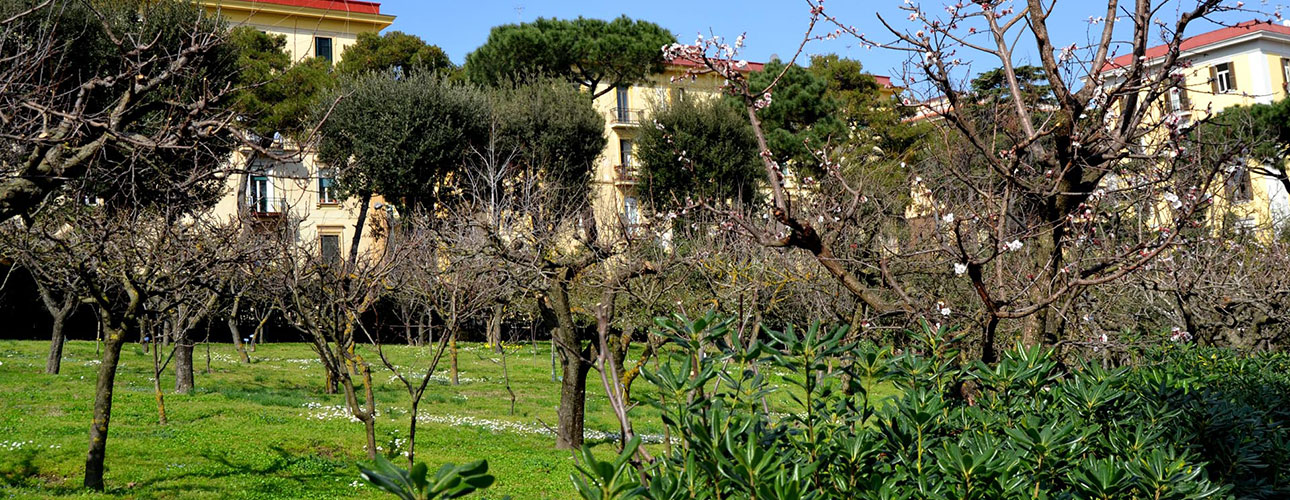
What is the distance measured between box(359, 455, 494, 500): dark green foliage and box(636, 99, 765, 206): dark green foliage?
26.9 metres

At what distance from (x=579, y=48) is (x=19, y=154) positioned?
91.4ft

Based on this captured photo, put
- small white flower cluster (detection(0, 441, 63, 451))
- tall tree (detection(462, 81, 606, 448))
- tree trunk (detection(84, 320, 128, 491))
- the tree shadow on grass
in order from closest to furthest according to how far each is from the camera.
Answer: tree trunk (detection(84, 320, 128, 491)), the tree shadow on grass, small white flower cluster (detection(0, 441, 63, 451)), tall tree (detection(462, 81, 606, 448))

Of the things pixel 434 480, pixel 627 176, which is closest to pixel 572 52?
pixel 627 176

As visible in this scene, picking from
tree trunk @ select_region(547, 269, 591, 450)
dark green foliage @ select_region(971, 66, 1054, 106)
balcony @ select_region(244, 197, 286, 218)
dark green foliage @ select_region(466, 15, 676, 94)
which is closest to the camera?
dark green foliage @ select_region(971, 66, 1054, 106)

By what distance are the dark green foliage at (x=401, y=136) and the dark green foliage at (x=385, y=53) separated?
6.38 meters

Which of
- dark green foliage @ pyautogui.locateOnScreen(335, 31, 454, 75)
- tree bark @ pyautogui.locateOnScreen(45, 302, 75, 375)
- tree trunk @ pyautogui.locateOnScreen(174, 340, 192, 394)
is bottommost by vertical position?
tree trunk @ pyautogui.locateOnScreen(174, 340, 192, 394)

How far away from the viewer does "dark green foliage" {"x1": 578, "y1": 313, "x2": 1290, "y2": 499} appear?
214 centimetres

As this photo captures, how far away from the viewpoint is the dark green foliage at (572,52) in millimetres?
32312

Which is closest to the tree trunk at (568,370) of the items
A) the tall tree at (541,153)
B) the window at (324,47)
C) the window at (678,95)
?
the tall tree at (541,153)

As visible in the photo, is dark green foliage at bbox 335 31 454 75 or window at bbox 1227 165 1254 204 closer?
window at bbox 1227 165 1254 204

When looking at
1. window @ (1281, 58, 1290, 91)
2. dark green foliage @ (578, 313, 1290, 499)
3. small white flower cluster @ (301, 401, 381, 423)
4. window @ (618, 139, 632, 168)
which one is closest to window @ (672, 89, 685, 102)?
window @ (618, 139, 632, 168)

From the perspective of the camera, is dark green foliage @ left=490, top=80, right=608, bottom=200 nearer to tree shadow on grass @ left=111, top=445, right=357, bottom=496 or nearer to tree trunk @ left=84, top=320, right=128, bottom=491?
tree shadow on grass @ left=111, top=445, right=357, bottom=496

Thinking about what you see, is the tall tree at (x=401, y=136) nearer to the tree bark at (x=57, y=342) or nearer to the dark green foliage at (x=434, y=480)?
the tree bark at (x=57, y=342)

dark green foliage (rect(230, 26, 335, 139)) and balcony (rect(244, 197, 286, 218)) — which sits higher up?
dark green foliage (rect(230, 26, 335, 139))
